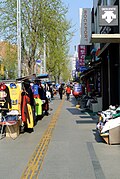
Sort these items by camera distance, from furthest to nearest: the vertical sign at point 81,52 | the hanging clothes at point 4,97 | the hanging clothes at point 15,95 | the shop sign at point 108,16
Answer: the vertical sign at point 81,52 < the shop sign at point 108,16 < the hanging clothes at point 15,95 < the hanging clothes at point 4,97

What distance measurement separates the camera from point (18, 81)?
45.6 feet

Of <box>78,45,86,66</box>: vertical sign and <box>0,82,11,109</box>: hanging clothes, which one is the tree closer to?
<box>78,45,86,66</box>: vertical sign

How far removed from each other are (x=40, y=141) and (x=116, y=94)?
27.8 feet

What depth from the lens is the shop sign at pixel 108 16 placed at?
1455 cm

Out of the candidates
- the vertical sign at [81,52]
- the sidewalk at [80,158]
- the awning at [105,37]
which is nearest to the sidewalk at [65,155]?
the sidewalk at [80,158]

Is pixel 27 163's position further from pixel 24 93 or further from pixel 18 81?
pixel 18 81

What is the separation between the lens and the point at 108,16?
48.6 feet

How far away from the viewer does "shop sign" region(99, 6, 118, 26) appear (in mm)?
14555

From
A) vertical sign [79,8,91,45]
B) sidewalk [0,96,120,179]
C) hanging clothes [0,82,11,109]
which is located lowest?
sidewalk [0,96,120,179]

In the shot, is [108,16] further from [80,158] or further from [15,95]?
[80,158]

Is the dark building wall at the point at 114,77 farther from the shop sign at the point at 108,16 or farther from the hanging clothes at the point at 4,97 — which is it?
the hanging clothes at the point at 4,97

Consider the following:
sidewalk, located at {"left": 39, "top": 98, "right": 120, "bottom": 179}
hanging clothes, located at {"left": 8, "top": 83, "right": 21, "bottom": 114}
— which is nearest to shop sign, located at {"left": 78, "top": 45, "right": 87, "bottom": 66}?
hanging clothes, located at {"left": 8, "top": 83, "right": 21, "bottom": 114}

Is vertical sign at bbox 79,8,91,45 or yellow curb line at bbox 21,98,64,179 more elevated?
vertical sign at bbox 79,8,91,45

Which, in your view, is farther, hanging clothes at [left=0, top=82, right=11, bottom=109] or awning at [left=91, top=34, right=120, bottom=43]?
hanging clothes at [left=0, top=82, right=11, bottom=109]
